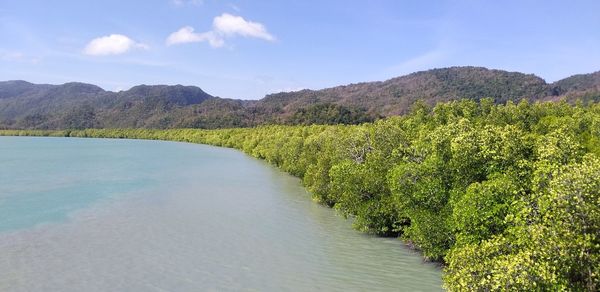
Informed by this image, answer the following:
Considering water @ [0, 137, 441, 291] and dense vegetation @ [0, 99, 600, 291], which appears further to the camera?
water @ [0, 137, 441, 291]

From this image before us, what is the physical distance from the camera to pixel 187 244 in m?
31.9

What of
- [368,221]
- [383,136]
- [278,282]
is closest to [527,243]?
[278,282]

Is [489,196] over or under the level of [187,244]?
over

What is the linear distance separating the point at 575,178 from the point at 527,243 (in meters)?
2.81

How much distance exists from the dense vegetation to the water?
9.42 ft

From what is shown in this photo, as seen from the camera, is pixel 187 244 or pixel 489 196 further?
pixel 187 244

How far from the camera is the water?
24594 mm

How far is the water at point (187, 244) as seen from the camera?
24.6m

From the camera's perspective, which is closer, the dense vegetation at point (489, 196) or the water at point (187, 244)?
the dense vegetation at point (489, 196)

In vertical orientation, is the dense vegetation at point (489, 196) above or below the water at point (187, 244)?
above

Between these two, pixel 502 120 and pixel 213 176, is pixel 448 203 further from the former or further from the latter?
pixel 213 176

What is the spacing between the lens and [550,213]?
15922 millimetres

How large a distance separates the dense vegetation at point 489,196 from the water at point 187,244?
9.42 ft

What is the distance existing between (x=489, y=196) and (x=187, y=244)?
66.2 feet
